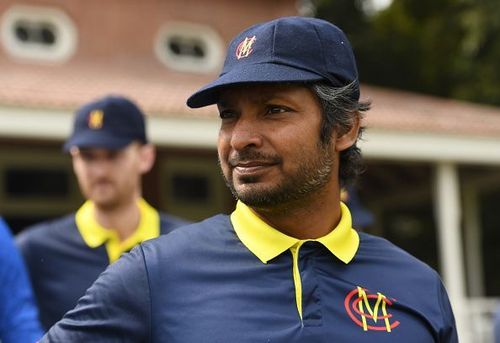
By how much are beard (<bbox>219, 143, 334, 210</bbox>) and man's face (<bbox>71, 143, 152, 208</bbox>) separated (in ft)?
6.93

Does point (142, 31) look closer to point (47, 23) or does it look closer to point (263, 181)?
point (47, 23)

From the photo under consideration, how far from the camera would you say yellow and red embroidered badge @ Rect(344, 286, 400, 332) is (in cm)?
220

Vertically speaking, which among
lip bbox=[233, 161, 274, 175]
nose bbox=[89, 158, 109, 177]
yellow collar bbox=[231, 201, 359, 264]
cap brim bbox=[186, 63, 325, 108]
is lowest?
nose bbox=[89, 158, 109, 177]

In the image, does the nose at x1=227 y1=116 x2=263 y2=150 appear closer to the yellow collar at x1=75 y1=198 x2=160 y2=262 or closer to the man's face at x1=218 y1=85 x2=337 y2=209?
the man's face at x1=218 y1=85 x2=337 y2=209

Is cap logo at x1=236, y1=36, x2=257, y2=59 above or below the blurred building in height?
above

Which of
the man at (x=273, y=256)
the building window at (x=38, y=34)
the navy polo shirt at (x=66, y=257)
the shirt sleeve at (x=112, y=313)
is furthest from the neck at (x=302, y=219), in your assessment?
the building window at (x=38, y=34)

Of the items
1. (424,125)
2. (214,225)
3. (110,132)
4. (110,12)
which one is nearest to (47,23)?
(110,12)

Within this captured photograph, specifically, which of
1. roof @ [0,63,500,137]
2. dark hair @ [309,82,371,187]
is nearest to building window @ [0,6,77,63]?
roof @ [0,63,500,137]

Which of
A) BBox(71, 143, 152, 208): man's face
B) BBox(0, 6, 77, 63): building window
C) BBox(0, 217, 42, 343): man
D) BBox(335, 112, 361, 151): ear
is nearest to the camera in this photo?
BBox(335, 112, 361, 151): ear

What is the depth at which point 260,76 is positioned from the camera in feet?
7.02

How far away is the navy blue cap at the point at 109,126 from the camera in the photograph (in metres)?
4.32

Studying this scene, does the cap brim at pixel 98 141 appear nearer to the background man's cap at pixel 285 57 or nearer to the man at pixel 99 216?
the man at pixel 99 216

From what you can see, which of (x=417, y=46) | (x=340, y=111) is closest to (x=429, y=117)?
(x=340, y=111)

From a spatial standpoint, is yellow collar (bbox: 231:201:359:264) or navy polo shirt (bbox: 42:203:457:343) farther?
yellow collar (bbox: 231:201:359:264)
